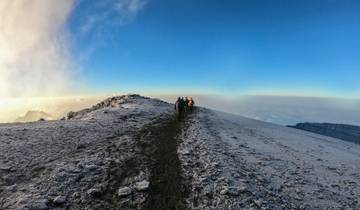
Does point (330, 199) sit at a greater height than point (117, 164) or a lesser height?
lesser

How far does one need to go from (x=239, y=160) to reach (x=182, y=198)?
27.7ft

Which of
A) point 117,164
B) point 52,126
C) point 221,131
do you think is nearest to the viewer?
point 117,164

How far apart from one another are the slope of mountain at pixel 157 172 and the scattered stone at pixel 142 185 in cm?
5

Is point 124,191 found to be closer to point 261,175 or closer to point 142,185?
point 142,185

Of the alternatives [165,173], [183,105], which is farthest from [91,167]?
[183,105]

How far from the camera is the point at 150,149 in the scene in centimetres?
2494

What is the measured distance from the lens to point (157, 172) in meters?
20.2

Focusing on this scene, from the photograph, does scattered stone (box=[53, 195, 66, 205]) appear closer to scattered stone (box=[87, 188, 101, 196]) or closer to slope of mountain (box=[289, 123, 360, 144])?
scattered stone (box=[87, 188, 101, 196])

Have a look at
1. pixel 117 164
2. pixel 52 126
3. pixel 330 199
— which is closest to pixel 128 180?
pixel 117 164

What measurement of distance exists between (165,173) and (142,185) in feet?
7.24

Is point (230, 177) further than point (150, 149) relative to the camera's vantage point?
No

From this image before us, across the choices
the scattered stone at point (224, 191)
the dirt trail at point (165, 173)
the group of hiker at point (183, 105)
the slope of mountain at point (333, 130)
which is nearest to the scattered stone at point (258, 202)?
the scattered stone at point (224, 191)

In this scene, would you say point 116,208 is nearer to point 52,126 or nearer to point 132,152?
point 132,152

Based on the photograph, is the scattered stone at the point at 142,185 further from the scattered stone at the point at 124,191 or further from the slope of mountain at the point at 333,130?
the slope of mountain at the point at 333,130
